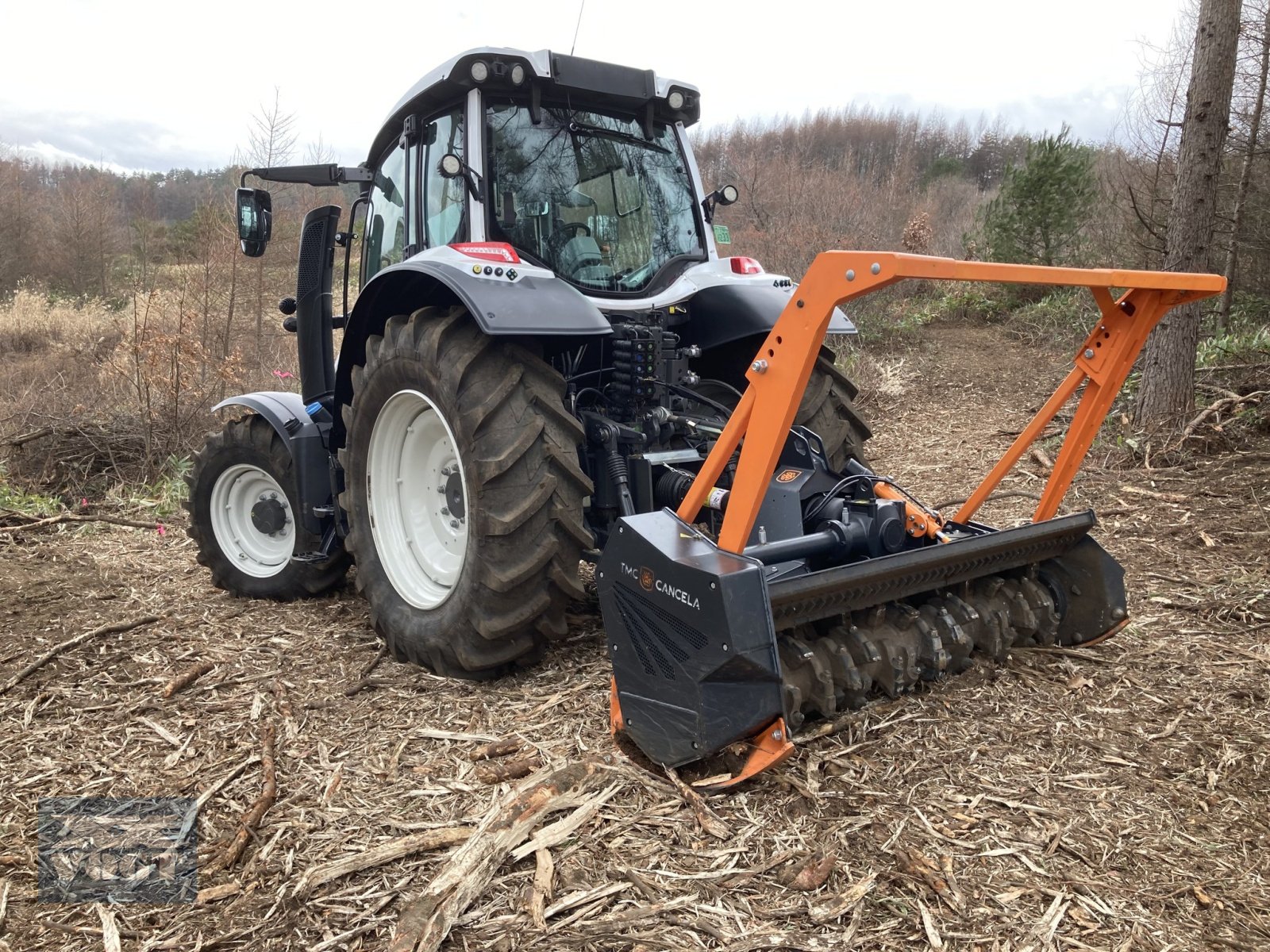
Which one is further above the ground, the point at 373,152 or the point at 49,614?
the point at 373,152

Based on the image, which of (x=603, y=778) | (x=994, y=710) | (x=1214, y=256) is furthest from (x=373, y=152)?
(x=1214, y=256)

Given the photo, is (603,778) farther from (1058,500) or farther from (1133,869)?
(1058,500)

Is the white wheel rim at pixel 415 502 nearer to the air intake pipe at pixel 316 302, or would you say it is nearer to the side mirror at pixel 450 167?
the side mirror at pixel 450 167

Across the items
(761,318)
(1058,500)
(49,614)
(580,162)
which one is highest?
(580,162)

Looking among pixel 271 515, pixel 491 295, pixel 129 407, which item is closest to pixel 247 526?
pixel 271 515

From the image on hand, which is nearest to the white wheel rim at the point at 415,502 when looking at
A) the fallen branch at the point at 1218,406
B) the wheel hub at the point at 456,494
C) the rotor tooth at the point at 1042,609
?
the wheel hub at the point at 456,494

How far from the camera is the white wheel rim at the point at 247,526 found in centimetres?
450

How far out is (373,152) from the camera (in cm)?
421

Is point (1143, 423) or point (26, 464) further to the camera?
point (26, 464)

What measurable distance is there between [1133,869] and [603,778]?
134 centimetres

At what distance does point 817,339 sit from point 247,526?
11.6 feet

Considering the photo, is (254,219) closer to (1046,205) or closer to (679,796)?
(679,796)

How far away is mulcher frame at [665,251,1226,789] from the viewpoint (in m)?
2.19

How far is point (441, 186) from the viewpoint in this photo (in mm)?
3635
